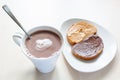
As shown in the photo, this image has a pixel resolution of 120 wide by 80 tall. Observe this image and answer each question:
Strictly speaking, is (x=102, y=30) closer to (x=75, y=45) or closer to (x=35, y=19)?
(x=75, y=45)

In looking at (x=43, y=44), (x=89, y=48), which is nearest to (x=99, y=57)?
(x=89, y=48)

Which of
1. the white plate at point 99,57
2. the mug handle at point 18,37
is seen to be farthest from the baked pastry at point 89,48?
the mug handle at point 18,37

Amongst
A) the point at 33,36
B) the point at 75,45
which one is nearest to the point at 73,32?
the point at 75,45

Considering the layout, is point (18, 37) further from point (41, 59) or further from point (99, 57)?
point (99, 57)

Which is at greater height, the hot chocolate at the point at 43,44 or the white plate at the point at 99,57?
the hot chocolate at the point at 43,44

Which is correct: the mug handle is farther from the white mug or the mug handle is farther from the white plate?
the white plate

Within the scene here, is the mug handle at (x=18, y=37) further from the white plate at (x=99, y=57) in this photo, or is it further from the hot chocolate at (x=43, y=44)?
the white plate at (x=99, y=57)

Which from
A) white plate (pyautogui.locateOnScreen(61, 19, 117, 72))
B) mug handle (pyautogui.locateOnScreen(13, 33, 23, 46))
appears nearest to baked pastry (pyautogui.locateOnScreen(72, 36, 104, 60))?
white plate (pyautogui.locateOnScreen(61, 19, 117, 72))
